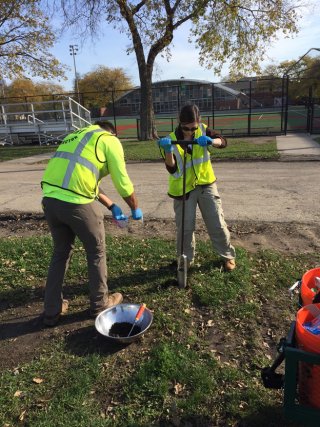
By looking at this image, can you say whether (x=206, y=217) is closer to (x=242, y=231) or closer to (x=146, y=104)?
(x=242, y=231)

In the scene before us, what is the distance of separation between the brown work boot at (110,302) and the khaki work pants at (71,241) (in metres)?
0.03

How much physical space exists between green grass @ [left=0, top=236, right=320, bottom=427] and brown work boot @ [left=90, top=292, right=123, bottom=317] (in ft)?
0.38

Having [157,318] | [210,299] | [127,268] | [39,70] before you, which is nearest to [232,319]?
[210,299]

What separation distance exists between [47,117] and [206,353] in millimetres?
22696

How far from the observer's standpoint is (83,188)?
3209mm

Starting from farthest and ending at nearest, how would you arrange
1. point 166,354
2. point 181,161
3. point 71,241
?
point 181,161, point 71,241, point 166,354

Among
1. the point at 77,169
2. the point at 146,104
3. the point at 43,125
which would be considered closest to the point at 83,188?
the point at 77,169

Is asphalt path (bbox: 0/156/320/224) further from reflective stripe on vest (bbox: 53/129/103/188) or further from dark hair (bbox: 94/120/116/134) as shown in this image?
reflective stripe on vest (bbox: 53/129/103/188)

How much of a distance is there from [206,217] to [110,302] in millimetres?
1395

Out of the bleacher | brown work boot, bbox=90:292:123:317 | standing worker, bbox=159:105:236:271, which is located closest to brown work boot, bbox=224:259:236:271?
standing worker, bbox=159:105:236:271

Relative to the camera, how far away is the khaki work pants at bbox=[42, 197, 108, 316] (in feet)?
10.6

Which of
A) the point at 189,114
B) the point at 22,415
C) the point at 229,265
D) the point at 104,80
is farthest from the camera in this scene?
the point at 104,80

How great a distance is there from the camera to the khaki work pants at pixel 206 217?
4.14 meters

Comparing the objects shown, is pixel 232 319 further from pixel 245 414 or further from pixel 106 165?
pixel 106 165
